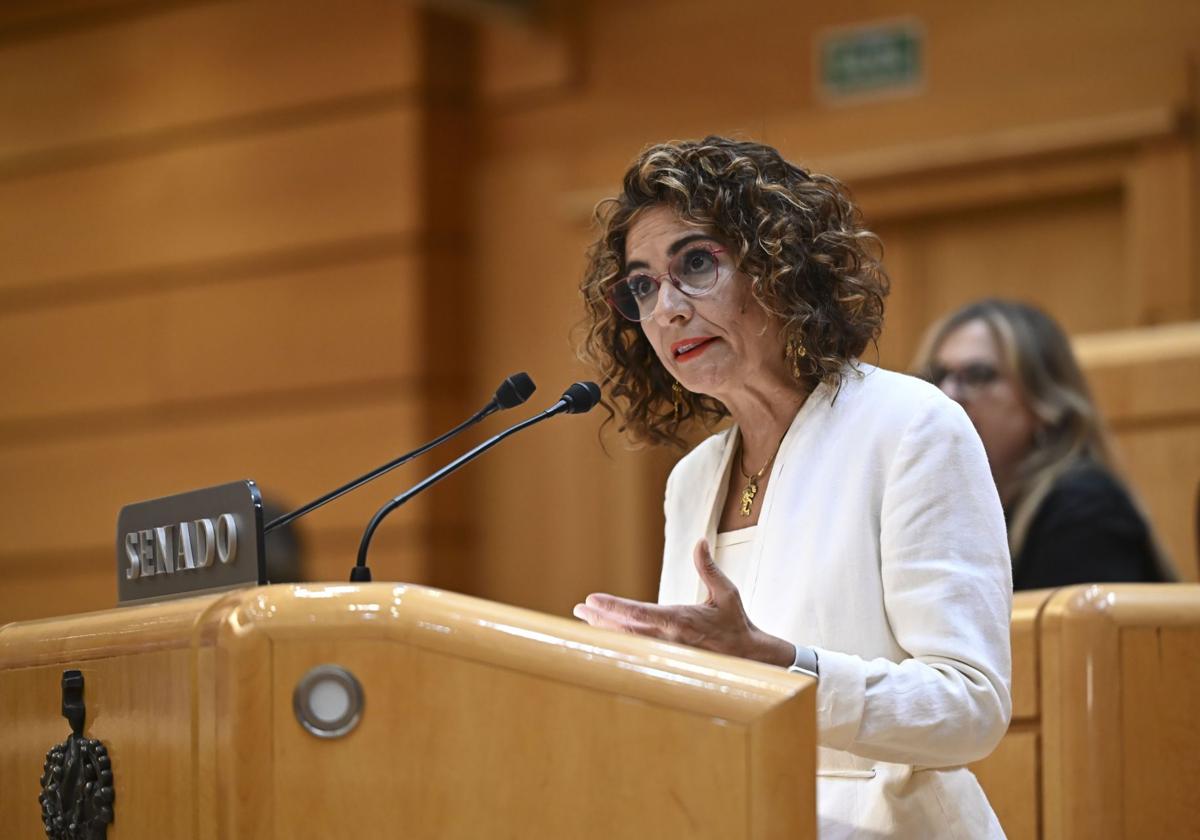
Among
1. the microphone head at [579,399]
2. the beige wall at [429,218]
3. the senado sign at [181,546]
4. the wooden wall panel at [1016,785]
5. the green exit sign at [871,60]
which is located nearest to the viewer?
the senado sign at [181,546]

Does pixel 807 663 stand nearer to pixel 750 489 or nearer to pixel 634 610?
pixel 634 610

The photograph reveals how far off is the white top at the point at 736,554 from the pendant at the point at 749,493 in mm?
33

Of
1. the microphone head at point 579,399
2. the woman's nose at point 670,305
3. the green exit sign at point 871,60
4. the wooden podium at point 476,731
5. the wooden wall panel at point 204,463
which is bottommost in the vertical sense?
the wooden wall panel at point 204,463

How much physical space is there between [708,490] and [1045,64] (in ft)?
9.69

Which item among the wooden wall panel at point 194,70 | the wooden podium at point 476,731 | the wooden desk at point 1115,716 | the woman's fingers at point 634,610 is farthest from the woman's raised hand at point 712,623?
the wooden wall panel at point 194,70

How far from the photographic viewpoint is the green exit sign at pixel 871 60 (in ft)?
15.6

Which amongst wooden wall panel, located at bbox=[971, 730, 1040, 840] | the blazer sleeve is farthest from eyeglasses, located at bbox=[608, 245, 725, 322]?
wooden wall panel, located at bbox=[971, 730, 1040, 840]

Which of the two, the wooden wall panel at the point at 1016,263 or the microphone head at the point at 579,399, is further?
the wooden wall panel at the point at 1016,263

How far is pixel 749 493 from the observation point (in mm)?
1984

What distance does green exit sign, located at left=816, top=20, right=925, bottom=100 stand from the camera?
15.6ft

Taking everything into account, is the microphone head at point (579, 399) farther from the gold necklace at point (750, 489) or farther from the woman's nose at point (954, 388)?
the woman's nose at point (954, 388)

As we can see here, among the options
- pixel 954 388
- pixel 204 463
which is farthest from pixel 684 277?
pixel 204 463

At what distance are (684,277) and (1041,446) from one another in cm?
154

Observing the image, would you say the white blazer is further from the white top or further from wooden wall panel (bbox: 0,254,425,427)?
wooden wall panel (bbox: 0,254,425,427)
